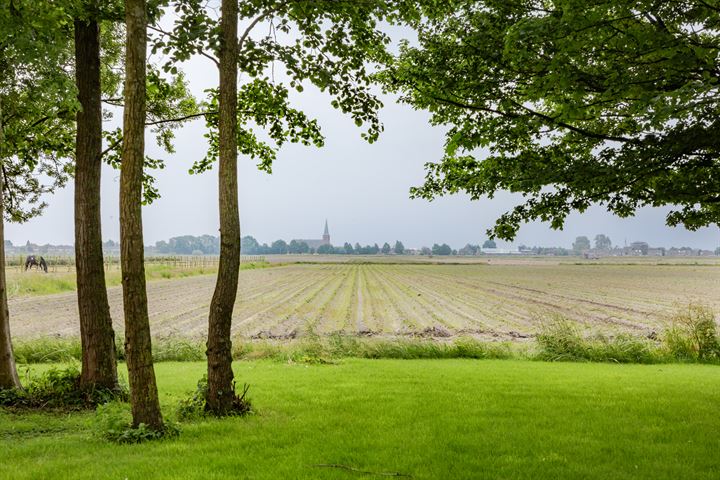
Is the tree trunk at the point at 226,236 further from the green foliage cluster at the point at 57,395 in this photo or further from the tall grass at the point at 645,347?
the tall grass at the point at 645,347

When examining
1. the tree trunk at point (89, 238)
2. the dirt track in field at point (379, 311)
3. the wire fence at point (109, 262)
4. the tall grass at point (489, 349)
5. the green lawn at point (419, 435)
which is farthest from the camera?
the wire fence at point (109, 262)

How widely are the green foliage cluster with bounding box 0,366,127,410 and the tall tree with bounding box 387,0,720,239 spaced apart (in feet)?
25.3

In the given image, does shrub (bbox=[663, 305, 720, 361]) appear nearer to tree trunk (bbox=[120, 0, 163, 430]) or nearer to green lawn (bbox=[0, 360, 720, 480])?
green lawn (bbox=[0, 360, 720, 480])

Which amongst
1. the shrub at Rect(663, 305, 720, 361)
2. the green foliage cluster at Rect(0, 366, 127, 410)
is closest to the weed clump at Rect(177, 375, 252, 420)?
the green foliage cluster at Rect(0, 366, 127, 410)

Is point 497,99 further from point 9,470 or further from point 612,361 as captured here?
point 612,361

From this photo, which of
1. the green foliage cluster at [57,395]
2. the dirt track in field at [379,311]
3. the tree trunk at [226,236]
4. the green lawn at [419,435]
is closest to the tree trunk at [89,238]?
the green foliage cluster at [57,395]

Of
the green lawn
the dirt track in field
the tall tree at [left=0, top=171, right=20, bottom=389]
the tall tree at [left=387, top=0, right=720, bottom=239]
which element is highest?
the tall tree at [left=387, top=0, right=720, bottom=239]

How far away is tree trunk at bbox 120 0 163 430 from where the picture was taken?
6648 mm

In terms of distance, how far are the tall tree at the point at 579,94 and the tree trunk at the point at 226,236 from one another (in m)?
3.99

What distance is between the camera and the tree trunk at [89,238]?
30.7 feet

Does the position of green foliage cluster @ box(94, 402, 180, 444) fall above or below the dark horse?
below

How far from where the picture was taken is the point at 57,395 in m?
9.42

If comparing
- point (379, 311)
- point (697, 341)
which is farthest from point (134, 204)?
point (379, 311)

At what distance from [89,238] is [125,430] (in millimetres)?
3942
